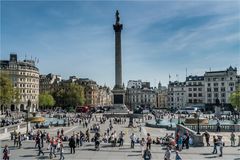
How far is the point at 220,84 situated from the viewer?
465ft

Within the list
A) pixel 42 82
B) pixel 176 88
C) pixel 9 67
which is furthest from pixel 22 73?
pixel 176 88

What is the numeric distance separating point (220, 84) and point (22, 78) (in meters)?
78.3

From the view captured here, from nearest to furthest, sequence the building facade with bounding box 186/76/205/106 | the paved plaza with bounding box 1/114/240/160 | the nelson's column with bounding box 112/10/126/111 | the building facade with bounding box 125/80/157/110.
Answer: the paved plaza with bounding box 1/114/240/160, the nelson's column with bounding box 112/10/126/111, the building facade with bounding box 186/76/205/106, the building facade with bounding box 125/80/157/110

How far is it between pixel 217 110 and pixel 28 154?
233 ft

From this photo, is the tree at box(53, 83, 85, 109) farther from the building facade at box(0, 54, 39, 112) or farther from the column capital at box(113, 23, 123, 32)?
the column capital at box(113, 23, 123, 32)

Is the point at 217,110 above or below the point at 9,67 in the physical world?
below

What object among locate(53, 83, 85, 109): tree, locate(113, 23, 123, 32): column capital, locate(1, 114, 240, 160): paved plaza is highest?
locate(113, 23, 123, 32): column capital

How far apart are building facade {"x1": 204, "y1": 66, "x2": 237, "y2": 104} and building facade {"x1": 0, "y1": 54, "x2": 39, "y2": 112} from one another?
7091 cm

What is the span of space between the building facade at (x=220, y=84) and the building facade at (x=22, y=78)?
70905 millimetres

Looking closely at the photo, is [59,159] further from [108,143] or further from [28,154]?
[108,143]

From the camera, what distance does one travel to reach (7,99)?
291 feet

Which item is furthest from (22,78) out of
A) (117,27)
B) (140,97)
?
(140,97)

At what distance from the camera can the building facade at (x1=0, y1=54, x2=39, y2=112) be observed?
434 feet

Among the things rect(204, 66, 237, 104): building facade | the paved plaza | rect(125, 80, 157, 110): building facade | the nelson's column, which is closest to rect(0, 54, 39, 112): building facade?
the nelson's column
